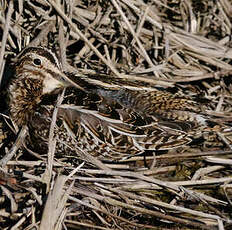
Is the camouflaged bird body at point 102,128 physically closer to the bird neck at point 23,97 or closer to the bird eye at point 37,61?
the bird neck at point 23,97

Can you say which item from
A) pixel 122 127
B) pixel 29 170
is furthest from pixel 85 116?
pixel 29 170

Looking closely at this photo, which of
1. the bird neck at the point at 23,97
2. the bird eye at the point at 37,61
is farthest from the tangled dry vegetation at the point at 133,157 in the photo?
the bird eye at the point at 37,61

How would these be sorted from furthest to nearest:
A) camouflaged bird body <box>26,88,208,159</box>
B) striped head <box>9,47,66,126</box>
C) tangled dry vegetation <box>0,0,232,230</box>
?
striped head <box>9,47,66,126</box> → camouflaged bird body <box>26,88,208,159</box> → tangled dry vegetation <box>0,0,232,230</box>

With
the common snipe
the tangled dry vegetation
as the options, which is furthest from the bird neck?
the tangled dry vegetation

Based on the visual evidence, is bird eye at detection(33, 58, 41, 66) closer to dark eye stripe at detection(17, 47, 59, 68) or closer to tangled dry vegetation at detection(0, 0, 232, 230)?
dark eye stripe at detection(17, 47, 59, 68)

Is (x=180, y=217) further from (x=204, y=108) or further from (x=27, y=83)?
(x=27, y=83)

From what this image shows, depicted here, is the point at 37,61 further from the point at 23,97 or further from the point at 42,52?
the point at 23,97

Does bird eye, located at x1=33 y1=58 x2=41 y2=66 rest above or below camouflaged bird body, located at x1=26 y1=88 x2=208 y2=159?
above
